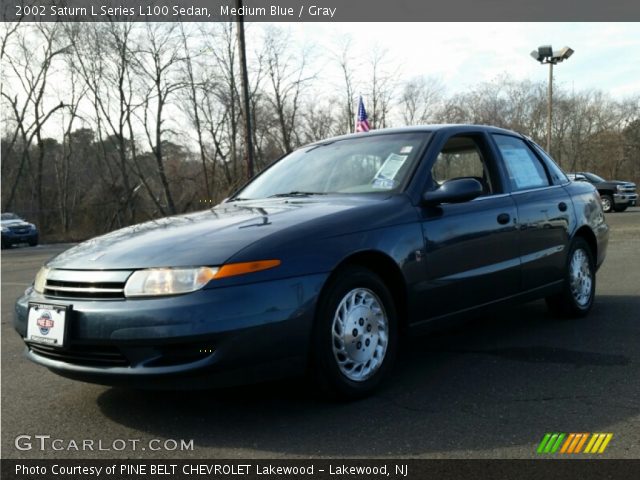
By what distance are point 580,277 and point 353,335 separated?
288cm

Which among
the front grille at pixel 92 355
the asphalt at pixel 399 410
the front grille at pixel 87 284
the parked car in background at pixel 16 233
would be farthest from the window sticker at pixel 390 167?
the parked car in background at pixel 16 233

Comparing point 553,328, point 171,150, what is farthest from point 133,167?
point 553,328

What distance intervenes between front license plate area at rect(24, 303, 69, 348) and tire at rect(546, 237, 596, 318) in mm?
3844

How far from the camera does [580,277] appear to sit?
541 cm

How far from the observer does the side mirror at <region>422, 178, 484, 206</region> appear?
3844 millimetres

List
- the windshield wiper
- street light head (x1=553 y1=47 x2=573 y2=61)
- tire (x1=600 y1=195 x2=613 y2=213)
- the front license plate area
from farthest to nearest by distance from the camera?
1. street light head (x1=553 y1=47 x2=573 y2=61)
2. tire (x1=600 y1=195 x2=613 y2=213)
3. the windshield wiper
4. the front license plate area

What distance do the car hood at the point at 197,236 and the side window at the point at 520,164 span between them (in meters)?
1.53

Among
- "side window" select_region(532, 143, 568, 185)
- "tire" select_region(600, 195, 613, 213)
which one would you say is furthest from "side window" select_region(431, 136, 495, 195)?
"tire" select_region(600, 195, 613, 213)

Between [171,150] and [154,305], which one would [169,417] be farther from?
[171,150]

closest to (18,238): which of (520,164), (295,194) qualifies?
(295,194)

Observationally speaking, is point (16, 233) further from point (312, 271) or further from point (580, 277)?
point (312, 271)

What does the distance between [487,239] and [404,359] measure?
983 millimetres

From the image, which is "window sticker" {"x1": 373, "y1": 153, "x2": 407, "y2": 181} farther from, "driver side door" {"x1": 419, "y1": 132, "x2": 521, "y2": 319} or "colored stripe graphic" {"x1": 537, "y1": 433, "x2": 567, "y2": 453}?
"colored stripe graphic" {"x1": 537, "y1": 433, "x2": 567, "y2": 453}

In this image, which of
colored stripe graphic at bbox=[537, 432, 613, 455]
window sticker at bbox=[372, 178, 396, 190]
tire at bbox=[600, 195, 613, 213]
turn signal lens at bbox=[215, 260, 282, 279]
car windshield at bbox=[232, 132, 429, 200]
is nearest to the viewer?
colored stripe graphic at bbox=[537, 432, 613, 455]
